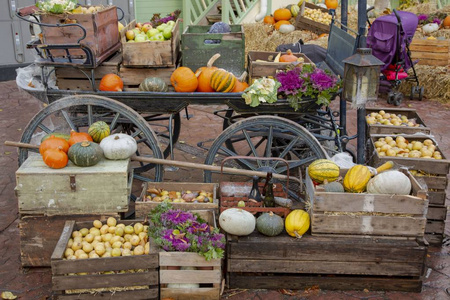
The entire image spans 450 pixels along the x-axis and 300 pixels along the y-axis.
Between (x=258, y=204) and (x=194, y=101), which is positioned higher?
(x=194, y=101)

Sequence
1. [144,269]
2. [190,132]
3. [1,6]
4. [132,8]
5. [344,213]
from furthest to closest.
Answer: [132,8] < [1,6] < [190,132] < [344,213] < [144,269]

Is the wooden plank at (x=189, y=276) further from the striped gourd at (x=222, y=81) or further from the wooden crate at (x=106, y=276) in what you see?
the striped gourd at (x=222, y=81)

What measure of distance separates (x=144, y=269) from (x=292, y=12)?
10202 millimetres

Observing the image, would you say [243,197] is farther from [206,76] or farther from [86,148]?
[86,148]

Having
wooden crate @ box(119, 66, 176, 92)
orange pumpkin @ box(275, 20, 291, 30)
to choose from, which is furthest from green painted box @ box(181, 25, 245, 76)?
orange pumpkin @ box(275, 20, 291, 30)

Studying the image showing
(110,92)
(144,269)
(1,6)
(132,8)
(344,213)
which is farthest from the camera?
(132,8)

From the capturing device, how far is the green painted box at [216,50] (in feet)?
17.2

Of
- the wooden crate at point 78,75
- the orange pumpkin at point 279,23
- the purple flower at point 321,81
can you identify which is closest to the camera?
the purple flower at point 321,81

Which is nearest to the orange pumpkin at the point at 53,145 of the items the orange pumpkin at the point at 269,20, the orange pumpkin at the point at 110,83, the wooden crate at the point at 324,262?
the orange pumpkin at the point at 110,83

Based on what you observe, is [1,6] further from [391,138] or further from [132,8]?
[391,138]

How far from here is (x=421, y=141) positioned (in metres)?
5.23

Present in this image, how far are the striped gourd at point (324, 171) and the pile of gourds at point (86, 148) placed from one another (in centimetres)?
154

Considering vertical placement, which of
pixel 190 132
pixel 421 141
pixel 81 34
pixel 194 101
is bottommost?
pixel 190 132

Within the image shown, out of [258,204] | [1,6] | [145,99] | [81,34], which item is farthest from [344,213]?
[1,6]
